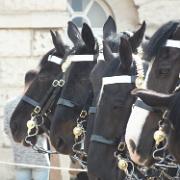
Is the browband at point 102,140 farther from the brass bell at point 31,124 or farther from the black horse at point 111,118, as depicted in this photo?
the brass bell at point 31,124

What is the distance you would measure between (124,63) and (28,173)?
8.91ft

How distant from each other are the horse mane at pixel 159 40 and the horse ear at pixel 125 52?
16 centimetres

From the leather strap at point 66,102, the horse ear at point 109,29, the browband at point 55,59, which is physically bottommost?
the leather strap at point 66,102

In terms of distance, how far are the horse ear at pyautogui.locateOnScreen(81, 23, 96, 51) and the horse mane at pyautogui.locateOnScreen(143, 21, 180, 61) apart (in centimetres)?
100

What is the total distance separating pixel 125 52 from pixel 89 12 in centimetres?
459

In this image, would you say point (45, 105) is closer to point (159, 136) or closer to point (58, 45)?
point (58, 45)

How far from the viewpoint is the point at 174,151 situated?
3.55 m

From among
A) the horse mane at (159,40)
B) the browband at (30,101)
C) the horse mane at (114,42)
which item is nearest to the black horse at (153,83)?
the horse mane at (159,40)

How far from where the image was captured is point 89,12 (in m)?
9.26

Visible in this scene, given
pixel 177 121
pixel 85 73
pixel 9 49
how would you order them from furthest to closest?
pixel 9 49 < pixel 85 73 < pixel 177 121

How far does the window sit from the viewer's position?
9.20 m

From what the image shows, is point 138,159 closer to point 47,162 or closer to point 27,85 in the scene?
point 27,85

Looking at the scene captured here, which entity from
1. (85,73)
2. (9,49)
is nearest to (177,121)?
(85,73)

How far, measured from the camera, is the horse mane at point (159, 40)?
4.45 meters
